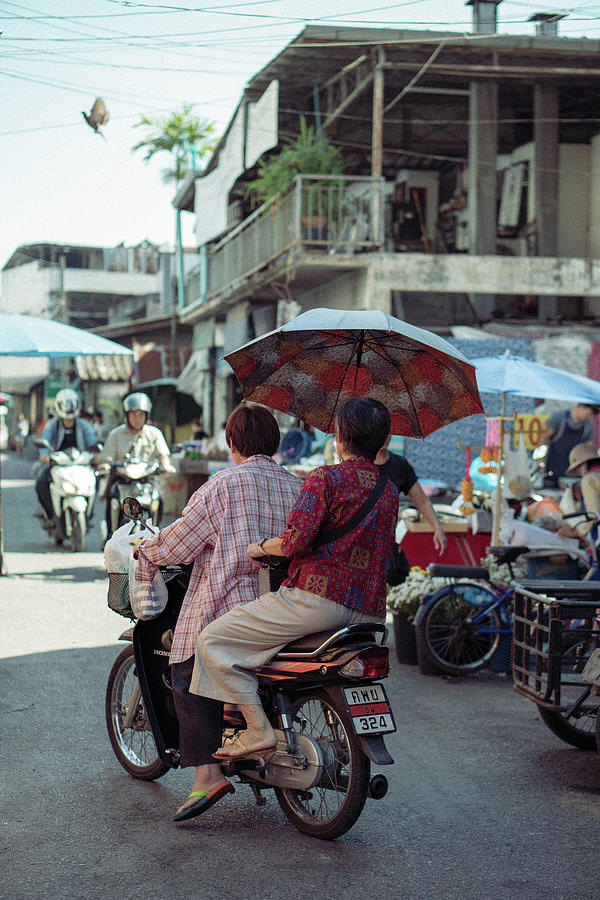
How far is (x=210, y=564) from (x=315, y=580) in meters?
0.52

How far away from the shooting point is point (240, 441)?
15.6 feet

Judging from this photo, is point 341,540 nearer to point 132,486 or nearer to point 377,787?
point 377,787

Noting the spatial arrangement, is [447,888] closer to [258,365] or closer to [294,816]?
[294,816]

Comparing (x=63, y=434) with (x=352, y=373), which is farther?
(x=63, y=434)

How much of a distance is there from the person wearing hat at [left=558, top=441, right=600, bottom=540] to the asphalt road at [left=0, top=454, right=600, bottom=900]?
5.48 feet

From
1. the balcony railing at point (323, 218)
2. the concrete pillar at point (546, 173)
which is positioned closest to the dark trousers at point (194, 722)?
the balcony railing at point (323, 218)

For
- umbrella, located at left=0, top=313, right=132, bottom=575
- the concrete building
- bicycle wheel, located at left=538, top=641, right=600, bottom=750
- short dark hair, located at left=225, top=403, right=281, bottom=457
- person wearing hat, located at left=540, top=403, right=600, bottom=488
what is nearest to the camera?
short dark hair, located at left=225, top=403, right=281, bottom=457

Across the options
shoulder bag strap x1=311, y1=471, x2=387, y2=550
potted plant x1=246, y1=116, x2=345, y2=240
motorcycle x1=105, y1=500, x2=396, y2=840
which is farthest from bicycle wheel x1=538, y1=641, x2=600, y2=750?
potted plant x1=246, y1=116, x2=345, y2=240

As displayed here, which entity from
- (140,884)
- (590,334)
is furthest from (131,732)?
(590,334)

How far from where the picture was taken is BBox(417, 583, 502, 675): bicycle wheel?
784 centimetres

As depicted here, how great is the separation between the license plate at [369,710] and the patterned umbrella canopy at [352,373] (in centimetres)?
216

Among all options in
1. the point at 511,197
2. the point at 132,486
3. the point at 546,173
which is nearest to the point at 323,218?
the point at 546,173

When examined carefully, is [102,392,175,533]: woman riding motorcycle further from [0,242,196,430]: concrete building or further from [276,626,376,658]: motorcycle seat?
[0,242,196,430]: concrete building

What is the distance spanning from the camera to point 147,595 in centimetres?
475
